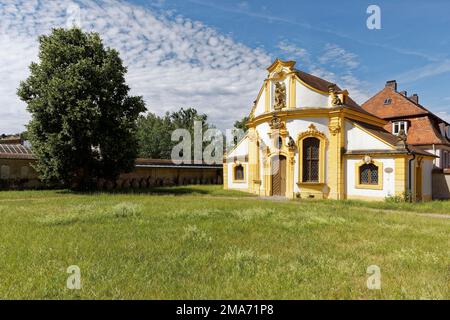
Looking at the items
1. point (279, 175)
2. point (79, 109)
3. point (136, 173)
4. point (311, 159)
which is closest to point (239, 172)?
point (279, 175)

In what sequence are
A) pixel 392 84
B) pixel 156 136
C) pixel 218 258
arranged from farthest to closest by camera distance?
1. pixel 156 136
2. pixel 392 84
3. pixel 218 258

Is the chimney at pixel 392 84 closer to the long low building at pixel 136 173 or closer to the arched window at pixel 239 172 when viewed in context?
the arched window at pixel 239 172

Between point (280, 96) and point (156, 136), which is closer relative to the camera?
point (280, 96)

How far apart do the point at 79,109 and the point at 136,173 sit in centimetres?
1389

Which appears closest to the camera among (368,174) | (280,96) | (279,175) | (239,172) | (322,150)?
(368,174)

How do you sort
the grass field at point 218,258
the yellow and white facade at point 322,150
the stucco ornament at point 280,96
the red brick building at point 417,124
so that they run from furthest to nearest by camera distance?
the red brick building at point 417,124, the stucco ornament at point 280,96, the yellow and white facade at point 322,150, the grass field at point 218,258

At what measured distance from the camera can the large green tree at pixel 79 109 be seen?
20812mm

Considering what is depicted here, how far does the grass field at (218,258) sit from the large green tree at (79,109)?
11.4 metres

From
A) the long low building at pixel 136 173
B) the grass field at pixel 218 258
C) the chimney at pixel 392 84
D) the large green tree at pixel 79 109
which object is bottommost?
the grass field at pixel 218 258

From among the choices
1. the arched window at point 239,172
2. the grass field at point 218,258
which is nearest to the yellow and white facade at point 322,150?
the arched window at point 239,172

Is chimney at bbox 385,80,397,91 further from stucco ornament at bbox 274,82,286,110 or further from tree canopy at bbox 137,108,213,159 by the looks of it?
tree canopy at bbox 137,108,213,159

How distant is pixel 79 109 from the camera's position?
67.2 ft

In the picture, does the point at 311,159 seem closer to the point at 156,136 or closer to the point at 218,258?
the point at 218,258
